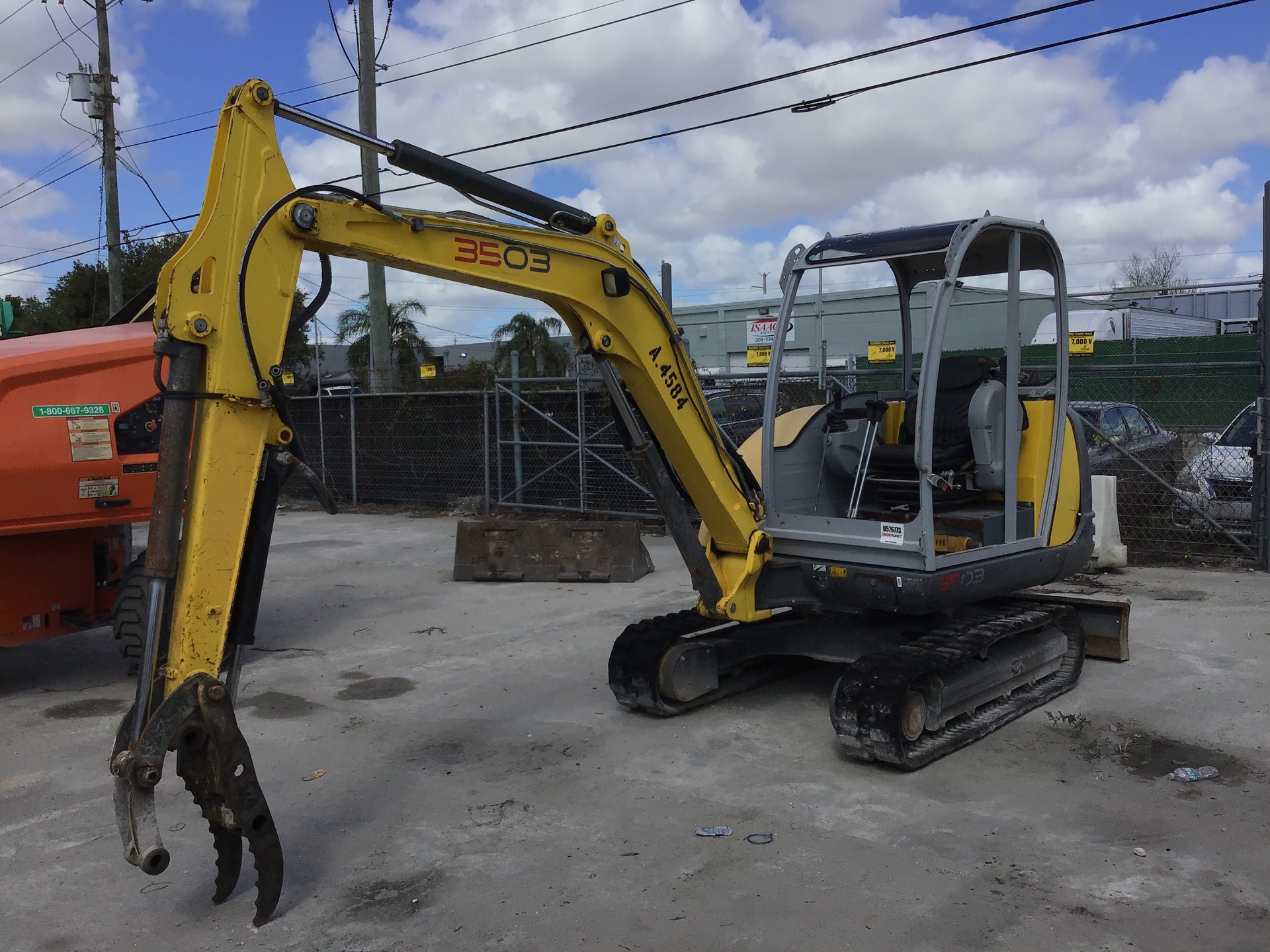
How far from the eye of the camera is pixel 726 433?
7.18m

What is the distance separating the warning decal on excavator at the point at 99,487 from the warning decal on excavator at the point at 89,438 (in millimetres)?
135

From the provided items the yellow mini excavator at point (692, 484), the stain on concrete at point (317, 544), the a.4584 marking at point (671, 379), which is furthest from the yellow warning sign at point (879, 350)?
the a.4584 marking at point (671, 379)

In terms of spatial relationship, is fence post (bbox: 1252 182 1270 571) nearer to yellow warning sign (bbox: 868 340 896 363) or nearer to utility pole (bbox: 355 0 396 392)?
yellow warning sign (bbox: 868 340 896 363)

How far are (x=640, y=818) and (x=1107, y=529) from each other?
7.09 m

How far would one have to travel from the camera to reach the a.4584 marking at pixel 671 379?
5.75 metres

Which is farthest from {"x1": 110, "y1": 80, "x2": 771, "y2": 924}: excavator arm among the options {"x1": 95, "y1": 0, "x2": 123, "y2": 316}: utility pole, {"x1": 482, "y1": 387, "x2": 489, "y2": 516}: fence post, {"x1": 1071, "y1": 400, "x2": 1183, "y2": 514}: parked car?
{"x1": 95, "y1": 0, "x2": 123, "y2": 316}: utility pole

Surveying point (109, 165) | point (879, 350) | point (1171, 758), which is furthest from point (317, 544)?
point (109, 165)

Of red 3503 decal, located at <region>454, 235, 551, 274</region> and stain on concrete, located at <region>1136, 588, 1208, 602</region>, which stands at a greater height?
red 3503 decal, located at <region>454, 235, 551, 274</region>

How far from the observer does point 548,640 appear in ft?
27.9

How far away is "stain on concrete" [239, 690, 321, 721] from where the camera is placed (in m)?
6.78

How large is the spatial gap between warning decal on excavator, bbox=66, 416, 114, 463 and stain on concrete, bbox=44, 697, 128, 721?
1628 millimetres

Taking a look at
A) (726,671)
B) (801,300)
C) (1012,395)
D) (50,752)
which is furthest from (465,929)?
(801,300)

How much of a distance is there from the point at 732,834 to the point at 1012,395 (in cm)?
289

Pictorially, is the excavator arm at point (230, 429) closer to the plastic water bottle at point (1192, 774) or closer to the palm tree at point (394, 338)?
the plastic water bottle at point (1192, 774)
